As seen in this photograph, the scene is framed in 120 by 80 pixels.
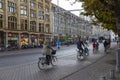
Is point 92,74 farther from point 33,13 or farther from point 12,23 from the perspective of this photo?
point 33,13

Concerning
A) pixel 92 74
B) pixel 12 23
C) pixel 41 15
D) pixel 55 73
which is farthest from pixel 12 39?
pixel 92 74

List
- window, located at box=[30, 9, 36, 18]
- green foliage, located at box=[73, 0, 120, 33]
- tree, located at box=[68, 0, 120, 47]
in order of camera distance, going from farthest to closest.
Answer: window, located at box=[30, 9, 36, 18] < green foliage, located at box=[73, 0, 120, 33] < tree, located at box=[68, 0, 120, 47]

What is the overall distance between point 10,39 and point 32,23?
39.1ft

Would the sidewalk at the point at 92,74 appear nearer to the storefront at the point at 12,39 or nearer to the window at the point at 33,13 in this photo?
the storefront at the point at 12,39

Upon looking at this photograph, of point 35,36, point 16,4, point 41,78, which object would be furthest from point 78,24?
point 41,78

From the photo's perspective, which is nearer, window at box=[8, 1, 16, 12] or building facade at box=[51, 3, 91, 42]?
window at box=[8, 1, 16, 12]

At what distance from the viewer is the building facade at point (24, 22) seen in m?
52.9

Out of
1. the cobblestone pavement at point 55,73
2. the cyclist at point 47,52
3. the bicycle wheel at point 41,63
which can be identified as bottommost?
the cobblestone pavement at point 55,73

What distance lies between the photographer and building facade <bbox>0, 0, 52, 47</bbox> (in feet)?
174

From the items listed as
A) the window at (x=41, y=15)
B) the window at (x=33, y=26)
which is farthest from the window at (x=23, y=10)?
the window at (x=41, y=15)

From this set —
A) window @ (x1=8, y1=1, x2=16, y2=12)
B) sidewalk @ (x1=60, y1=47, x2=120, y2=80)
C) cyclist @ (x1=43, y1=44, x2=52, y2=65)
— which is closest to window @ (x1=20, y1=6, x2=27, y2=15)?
window @ (x1=8, y1=1, x2=16, y2=12)

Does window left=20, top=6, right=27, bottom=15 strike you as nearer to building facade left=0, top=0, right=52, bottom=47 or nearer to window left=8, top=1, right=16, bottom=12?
building facade left=0, top=0, right=52, bottom=47

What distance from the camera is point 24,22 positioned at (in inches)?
A: 2375

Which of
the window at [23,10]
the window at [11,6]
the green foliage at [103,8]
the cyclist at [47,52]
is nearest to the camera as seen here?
the green foliage at [103,8]
